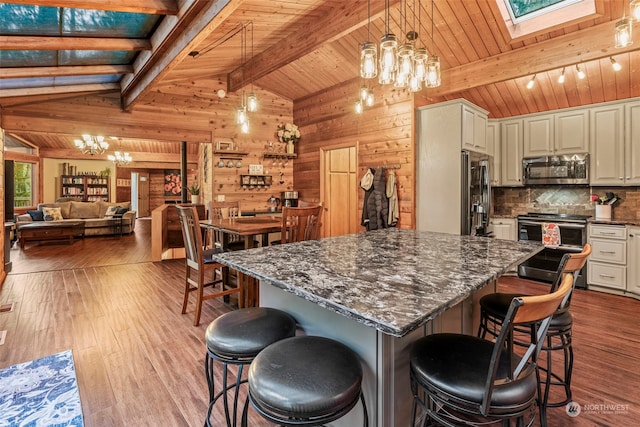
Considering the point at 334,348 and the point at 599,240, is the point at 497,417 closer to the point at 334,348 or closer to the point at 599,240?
the point at 334,348

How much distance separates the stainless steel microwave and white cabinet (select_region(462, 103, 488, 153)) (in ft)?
2.43

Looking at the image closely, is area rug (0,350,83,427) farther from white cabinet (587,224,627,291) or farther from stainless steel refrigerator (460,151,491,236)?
white cabinet (587,224,627,291)

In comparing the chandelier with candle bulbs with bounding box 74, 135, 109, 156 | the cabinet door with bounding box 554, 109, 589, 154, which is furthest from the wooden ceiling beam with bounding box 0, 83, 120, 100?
the cabinet door with bounding box 554, 109, 589, 154

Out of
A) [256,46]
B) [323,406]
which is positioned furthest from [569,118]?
[323,406]

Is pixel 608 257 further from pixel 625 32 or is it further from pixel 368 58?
pixel 368 58

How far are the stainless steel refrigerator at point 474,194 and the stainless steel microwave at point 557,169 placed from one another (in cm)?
70

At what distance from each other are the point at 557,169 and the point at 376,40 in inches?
121

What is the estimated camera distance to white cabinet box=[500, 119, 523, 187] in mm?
4891

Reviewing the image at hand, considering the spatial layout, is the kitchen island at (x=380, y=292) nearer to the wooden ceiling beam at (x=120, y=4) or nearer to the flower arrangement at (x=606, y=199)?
the wooden ceiling beam at (x=120, y=4)

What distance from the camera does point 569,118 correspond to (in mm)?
4398

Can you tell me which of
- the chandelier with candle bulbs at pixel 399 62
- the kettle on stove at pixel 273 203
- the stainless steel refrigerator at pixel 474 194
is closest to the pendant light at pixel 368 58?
the chandelier with candle bulbs at pixel 399 62

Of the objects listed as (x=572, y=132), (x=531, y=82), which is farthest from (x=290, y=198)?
(x=572, y=132)

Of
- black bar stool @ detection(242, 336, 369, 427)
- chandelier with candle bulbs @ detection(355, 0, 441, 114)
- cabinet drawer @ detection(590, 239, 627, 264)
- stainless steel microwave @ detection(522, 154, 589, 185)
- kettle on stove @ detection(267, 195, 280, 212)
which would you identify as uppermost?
chandelier with candle bulbs @ detection(355, 0, 441, 114)

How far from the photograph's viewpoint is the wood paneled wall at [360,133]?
470 cm
